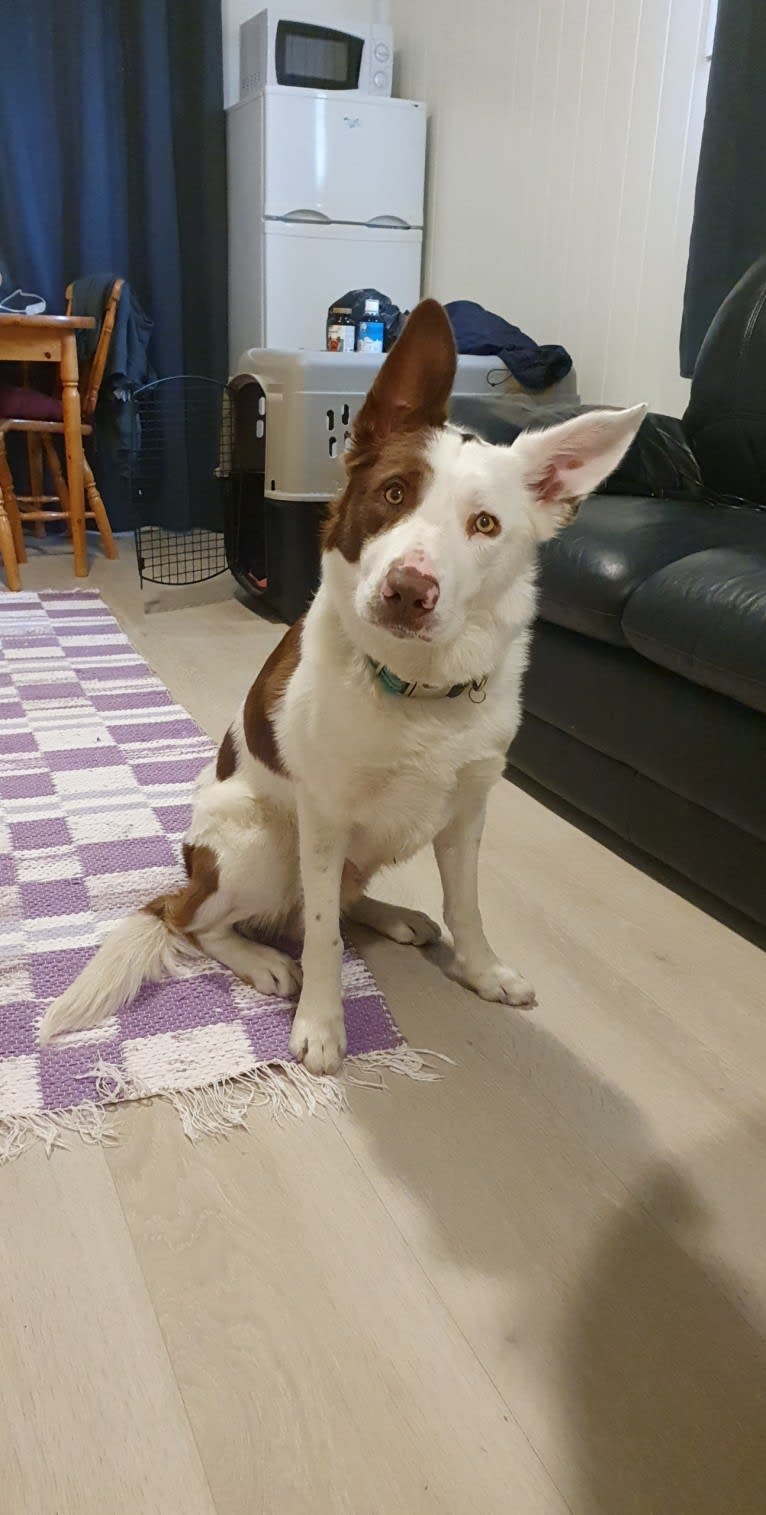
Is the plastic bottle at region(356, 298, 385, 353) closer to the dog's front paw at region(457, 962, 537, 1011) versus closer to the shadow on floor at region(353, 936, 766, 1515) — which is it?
the dog's front paw at region(457, 962, 537, 1011)

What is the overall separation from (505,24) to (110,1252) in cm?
421

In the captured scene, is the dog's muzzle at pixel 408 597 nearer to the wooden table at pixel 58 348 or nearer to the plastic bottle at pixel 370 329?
the wooden table at pixel 58 348

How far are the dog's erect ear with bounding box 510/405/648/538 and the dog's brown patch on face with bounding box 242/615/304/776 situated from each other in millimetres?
366

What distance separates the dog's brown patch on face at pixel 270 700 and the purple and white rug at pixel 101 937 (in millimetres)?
337

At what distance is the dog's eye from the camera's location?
107 centimetres

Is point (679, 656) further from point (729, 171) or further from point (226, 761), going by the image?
point (729, 171)

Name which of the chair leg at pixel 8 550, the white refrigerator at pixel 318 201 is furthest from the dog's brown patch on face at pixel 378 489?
the white refrigerator at pixel 318 201

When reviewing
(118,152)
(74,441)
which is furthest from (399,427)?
(118,152)

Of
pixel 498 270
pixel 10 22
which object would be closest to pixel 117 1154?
pixel 498 270

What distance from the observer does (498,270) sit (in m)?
3.98

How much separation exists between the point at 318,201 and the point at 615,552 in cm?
306

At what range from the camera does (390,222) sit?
171 inches

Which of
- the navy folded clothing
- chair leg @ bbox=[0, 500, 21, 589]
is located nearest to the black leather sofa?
the navy folded clothing

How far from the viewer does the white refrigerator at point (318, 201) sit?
4.10 meters
